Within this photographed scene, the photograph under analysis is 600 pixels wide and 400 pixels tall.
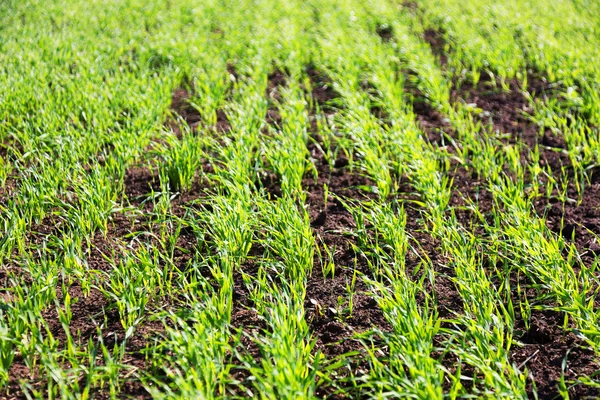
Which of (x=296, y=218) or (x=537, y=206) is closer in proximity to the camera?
(x=296, y=218)

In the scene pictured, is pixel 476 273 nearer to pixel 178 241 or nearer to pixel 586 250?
pixel 586 250

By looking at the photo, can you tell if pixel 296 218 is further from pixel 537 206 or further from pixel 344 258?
pixel 537 206

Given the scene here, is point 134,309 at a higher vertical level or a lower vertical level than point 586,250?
higher

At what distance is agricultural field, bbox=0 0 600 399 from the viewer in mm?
2250

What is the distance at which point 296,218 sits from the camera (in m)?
2.94

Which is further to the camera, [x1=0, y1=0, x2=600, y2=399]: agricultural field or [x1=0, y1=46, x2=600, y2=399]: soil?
[x1=0, y1=46, x2=600, y2=399]: soil

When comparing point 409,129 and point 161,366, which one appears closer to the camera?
point 161,366

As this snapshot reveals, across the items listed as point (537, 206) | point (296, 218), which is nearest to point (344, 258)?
point (296, 218)

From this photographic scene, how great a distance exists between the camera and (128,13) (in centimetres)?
711

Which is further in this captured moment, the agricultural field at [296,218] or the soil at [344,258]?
the soil at [344,258]

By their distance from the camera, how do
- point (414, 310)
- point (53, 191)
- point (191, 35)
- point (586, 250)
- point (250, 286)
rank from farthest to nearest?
point (191, 35)
point (53, 191)
point (586, 250)
point (250, 286)
point (414, 310)

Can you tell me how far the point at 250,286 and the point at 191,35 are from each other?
Answer: 13.6 feet

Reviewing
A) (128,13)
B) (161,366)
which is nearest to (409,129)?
(161,366)

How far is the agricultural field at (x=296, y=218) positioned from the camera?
225 centimetres
